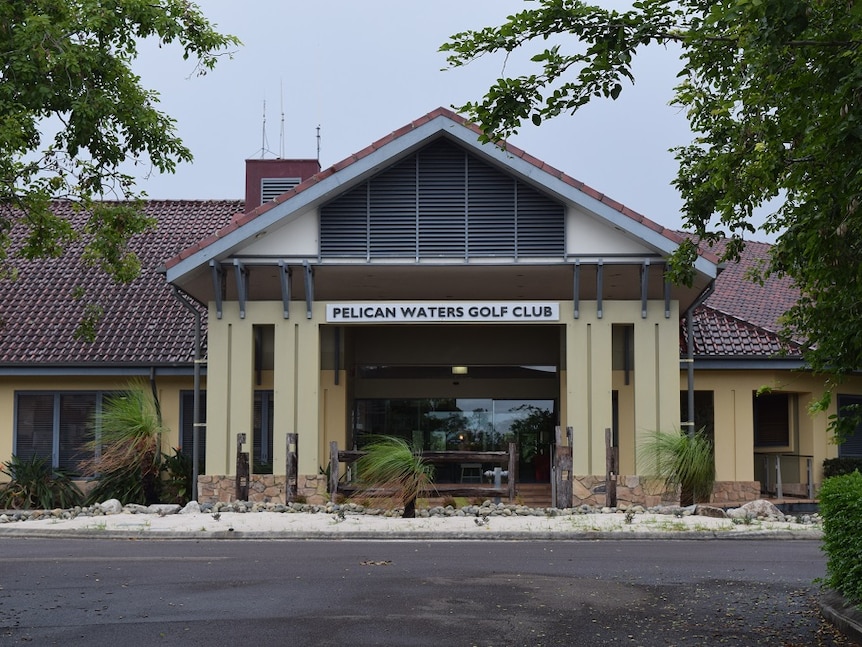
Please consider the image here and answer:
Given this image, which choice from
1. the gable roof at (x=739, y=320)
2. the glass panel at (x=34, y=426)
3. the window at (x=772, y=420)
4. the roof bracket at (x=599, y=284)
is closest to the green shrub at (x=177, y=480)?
the glass panel at (x=34, y=426)

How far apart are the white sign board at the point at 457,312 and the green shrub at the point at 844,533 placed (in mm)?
12512

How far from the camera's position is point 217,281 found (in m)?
23.1

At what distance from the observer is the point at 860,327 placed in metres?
7.88

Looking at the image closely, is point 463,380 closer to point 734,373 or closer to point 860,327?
point 734,373

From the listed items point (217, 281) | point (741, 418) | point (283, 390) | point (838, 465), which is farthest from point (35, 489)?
Result: point (838, 465)

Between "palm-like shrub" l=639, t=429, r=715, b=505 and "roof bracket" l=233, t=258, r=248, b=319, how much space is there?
8243 mm

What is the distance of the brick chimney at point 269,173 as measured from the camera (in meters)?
31.0

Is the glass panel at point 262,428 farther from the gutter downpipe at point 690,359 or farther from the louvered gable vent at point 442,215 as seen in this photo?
the gutter downpipe at point 690,359

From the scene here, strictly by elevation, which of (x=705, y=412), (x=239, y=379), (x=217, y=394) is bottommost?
(x=705, y=412)

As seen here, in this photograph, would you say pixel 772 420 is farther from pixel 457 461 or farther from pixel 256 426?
pixel 256 426

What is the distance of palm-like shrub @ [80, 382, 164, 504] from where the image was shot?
24.3 metres

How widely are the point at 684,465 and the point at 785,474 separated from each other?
23.0ft

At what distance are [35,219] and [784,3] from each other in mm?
8274

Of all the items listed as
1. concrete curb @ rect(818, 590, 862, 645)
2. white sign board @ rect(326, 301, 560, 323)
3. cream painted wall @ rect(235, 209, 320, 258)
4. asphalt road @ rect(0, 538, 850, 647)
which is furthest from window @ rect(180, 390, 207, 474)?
concrete curb @ rect(818, 590, 862, 645)
